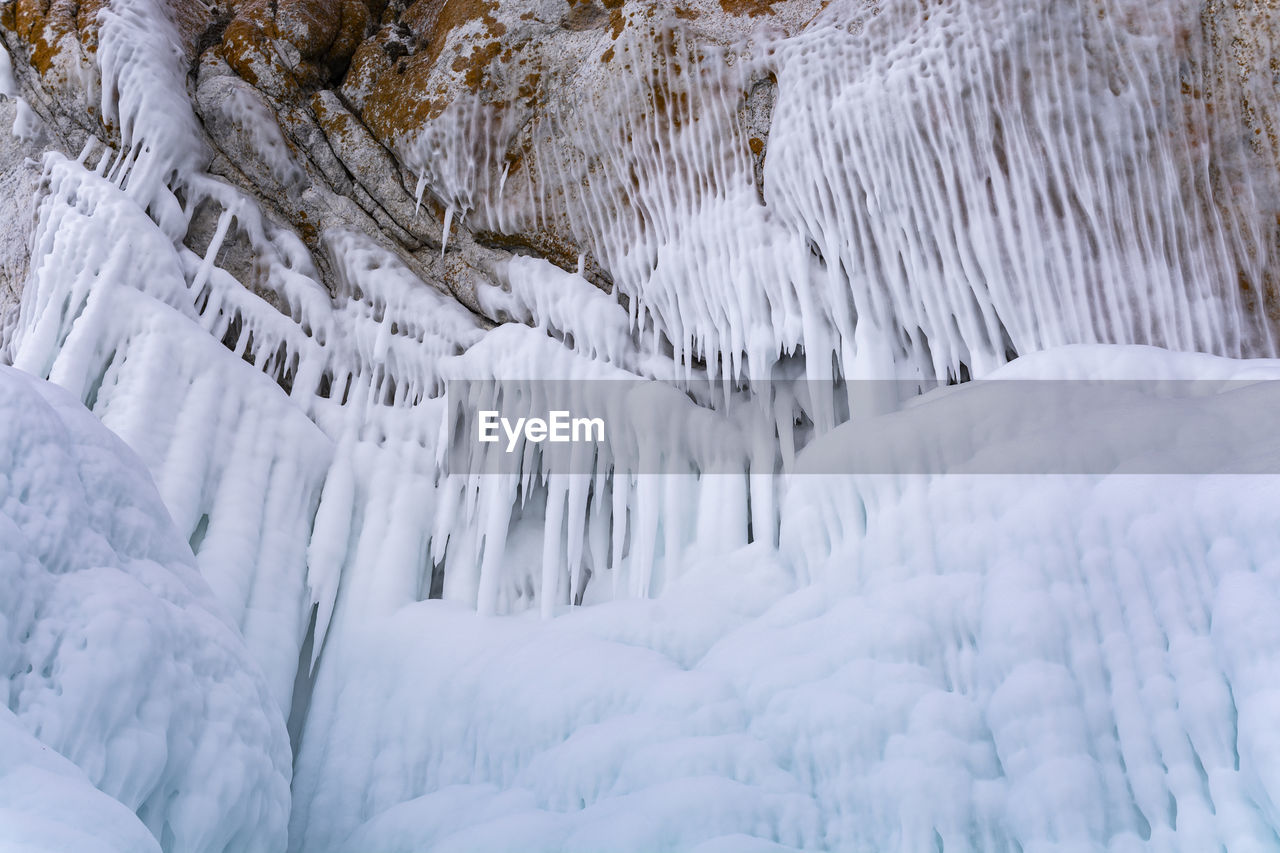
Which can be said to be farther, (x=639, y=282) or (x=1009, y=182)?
(x=639, y=282)

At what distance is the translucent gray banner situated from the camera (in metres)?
3.57

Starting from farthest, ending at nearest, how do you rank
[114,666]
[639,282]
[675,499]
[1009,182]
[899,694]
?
1. [639,282]
2. [675,499]
3. [1009,182]
4. [899,694]
5. [114,666]

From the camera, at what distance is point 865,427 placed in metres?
4.61

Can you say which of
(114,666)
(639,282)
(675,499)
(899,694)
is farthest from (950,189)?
(114,666)

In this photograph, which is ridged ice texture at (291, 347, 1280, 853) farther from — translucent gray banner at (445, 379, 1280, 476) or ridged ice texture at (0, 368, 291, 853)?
ridged ice texture at (0, 368, 291, 853)

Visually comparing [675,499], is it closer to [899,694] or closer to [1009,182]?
[899,694]

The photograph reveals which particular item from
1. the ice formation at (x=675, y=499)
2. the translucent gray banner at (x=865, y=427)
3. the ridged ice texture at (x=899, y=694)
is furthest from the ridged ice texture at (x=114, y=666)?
the translucent gray banner at (x=865, y=427)

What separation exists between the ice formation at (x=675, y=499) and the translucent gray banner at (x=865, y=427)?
6 centimetres

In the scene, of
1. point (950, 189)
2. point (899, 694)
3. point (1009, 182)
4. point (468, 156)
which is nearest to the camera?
point (899, 694)

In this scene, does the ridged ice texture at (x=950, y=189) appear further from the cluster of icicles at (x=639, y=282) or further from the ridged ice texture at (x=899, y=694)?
the ridged ice texture at (x=899, y=694)

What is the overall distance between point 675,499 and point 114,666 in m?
3.45

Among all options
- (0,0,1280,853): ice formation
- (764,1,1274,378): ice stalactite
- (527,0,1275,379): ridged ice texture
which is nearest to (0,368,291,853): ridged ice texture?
(0,0,1280,853): ice formation

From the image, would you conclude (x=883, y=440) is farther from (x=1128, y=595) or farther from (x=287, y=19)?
(x=287, y=19)

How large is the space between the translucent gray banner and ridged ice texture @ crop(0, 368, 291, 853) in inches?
111
